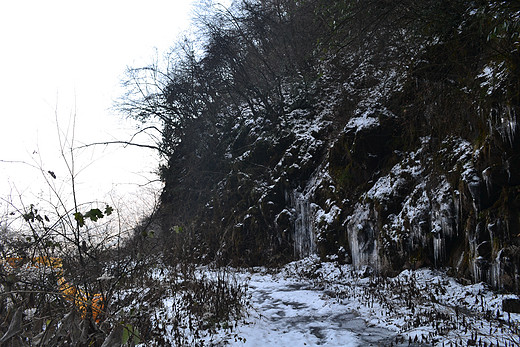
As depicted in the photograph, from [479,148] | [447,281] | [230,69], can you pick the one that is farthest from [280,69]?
[447,281]

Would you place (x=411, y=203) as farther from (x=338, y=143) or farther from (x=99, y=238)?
(x=99, y=238)

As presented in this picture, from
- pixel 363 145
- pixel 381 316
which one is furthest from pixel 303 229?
pixel 381 316

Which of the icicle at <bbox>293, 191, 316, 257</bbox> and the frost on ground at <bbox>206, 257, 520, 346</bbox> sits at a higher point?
the icicle at <bbox>293, 191, 316, 257</bbox>

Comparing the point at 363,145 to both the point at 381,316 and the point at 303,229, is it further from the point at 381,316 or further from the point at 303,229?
the point at 381,316

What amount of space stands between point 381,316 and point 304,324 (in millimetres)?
1339

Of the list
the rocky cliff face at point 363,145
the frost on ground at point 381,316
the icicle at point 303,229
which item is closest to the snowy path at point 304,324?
the frost on ground at point 381,316

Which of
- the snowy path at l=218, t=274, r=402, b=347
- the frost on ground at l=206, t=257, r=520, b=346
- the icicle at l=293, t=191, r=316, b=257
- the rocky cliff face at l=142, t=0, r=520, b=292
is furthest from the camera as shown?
the icicle at l=293, t=191, r=316, b=257

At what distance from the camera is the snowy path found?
4.95 metres

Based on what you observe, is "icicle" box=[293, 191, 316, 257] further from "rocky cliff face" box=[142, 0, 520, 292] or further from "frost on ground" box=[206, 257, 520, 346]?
"frost on ground" box=[206, 257, 520, 346]

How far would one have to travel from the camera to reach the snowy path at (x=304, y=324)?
195 inches

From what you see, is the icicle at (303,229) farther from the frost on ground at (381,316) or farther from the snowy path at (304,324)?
the snowy path at (304,324)

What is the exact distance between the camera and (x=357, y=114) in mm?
11328

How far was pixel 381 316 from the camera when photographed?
5797 mm

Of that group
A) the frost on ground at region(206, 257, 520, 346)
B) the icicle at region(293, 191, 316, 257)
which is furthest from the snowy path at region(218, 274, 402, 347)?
the icicle at region(293, 191, 316, 257)
